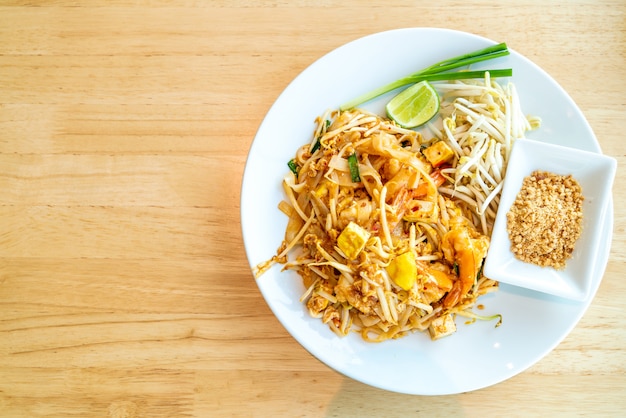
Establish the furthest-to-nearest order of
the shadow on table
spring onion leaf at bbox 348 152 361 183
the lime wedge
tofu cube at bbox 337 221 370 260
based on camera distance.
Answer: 1. the shadow on table
2. the lime wedge
3. spring onion leaf at bbox 348 152 361 183
4. tofu cube at bbox 337 221 370 260

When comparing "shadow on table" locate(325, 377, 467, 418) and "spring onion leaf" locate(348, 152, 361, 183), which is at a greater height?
"spring onion leaf" locate(348, 152, 361, 183)

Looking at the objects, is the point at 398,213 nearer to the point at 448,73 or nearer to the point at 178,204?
the point at 448,73

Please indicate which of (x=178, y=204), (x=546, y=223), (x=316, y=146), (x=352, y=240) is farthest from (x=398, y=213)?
(x=178, y=204)

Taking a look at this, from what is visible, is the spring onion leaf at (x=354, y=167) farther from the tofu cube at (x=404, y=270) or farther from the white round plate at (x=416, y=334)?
the tofu cube at (x=404, y=270)

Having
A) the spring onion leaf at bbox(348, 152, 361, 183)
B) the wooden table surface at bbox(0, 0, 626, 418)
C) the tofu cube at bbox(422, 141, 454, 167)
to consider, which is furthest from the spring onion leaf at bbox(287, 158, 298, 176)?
the tofu cube at bbox(422, 141, 454, 167)

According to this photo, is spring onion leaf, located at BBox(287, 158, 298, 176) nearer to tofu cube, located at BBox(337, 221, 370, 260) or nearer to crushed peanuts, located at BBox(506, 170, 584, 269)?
tofu cube, located at BBox(337, 221, 370, 260)

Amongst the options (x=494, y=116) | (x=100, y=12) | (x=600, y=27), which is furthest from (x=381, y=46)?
(x=100, y=12)

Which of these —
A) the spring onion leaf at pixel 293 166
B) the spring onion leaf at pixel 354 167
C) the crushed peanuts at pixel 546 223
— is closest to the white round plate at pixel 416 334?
the spring onion leaf at pixel 293 166
